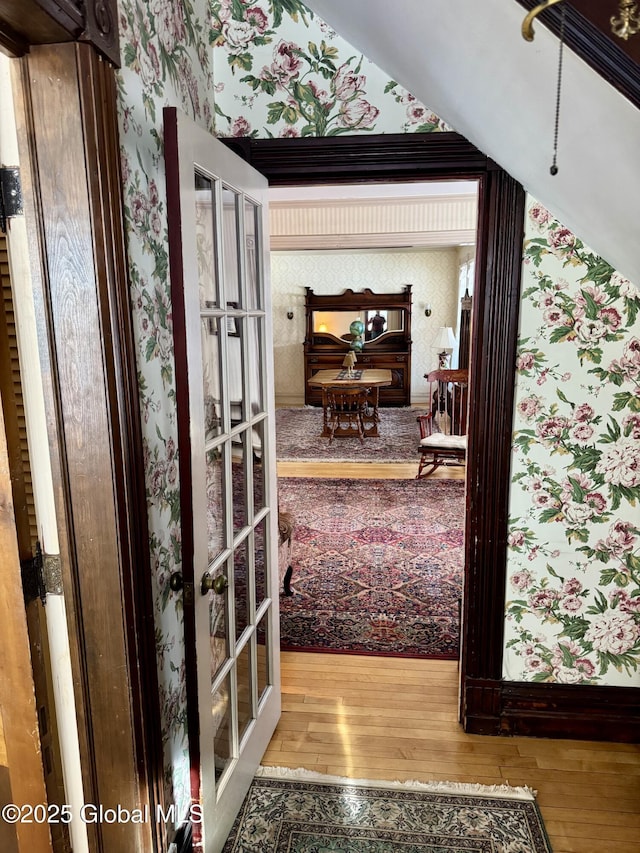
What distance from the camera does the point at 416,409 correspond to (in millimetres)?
9445

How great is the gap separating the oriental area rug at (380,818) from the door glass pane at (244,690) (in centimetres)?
25

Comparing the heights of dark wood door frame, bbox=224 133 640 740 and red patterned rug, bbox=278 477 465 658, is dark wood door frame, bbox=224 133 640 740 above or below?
above

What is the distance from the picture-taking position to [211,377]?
66.1 inches

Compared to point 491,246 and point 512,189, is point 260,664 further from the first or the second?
point 512,189

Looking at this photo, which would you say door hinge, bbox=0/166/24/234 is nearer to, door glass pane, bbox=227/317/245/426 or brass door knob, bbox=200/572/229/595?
door glass pane, bbox=227/317/245/426

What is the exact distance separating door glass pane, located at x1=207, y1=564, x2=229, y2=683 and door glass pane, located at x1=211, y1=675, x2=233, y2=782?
0.21 feet

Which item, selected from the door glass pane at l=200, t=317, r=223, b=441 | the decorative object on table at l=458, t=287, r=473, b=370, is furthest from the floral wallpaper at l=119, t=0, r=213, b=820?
the decorative object on table at l=458, t=287, r=473, b=370

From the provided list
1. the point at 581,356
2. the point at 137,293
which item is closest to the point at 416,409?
the point at 581,356

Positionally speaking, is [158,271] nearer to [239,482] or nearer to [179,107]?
[179,107]

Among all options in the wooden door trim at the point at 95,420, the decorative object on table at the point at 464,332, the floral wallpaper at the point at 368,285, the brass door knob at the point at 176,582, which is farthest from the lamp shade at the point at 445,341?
the wooden door trim at the point at 95,420

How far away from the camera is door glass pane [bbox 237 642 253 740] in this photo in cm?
197

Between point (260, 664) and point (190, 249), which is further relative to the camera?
point (260, 664)

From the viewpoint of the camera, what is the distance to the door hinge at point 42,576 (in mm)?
1317

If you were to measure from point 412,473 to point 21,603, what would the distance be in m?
4.88
